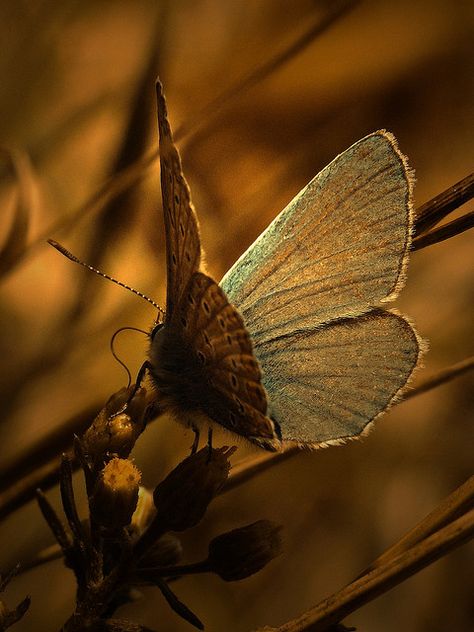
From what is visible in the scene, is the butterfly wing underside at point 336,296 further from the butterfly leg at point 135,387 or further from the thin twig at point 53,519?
the thin twig at point 53,519

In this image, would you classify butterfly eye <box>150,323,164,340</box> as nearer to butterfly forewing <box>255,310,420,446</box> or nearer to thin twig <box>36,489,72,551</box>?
butterfly forewing <box>255,310,420,446</box>

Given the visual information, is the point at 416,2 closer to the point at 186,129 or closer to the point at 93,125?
the point at 186,129

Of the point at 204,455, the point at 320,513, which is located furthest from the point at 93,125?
the point at 204,455

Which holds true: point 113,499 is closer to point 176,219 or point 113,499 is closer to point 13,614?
point 13,614

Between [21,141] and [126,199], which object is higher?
[21,141]

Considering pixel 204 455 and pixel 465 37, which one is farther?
pixel 465 37

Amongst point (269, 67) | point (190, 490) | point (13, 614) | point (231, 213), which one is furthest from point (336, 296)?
point (269, 67)

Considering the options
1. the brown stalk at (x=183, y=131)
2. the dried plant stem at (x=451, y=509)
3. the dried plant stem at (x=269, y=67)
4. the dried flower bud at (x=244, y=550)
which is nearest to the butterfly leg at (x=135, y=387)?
the dried flower bud at (x=244, y=550)
